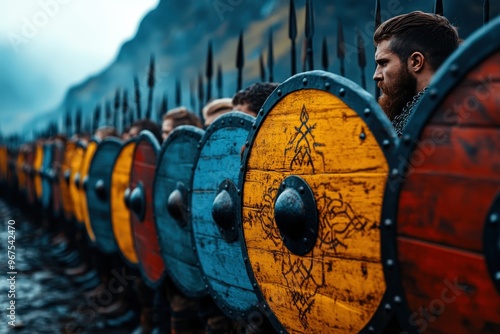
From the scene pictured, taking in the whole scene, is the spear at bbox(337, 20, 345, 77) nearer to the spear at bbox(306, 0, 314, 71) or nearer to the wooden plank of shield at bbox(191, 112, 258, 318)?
the spear at bbox(306, 0, 314, 71)

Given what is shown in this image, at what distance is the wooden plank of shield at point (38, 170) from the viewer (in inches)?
310

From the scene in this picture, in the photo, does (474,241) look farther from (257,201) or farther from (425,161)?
(257,201)

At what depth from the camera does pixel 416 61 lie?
1729 millimetres

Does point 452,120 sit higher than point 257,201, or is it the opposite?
point 452,120

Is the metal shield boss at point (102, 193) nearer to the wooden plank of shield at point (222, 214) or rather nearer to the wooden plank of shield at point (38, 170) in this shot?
the wooden plank of shield at point (222, 214)

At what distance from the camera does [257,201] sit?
6.07ft

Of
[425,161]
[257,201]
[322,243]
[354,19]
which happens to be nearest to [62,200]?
[257,201]

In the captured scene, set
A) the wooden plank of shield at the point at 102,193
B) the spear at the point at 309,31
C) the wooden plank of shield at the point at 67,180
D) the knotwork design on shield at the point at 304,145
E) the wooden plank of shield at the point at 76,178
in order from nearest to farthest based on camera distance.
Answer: the knotwork design on shield at the point at 304,145, the spear at the point at 309,31, the wooden plank of shield at the point at 102,193, the wooden plank of shield at the point at 76,178, the wooden plank of shield at the point at 67,180

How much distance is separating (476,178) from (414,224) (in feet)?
0.65

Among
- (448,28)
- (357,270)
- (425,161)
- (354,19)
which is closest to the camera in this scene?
(425,161)

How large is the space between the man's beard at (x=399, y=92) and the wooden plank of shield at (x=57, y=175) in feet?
16.8

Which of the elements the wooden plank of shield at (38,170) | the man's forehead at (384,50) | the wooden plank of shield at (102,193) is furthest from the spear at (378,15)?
the wooden plank of shield at (38,170)

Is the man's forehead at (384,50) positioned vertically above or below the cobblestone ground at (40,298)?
above

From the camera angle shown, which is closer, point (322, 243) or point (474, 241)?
point (474, 241)
